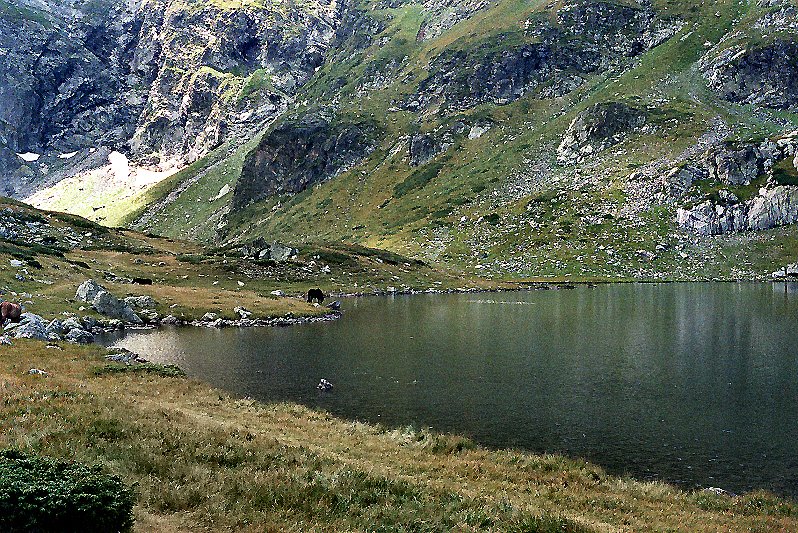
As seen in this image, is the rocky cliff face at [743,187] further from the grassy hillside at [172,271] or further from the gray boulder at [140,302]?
the gray boulder at [140,302]

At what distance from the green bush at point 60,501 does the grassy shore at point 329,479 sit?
101cm

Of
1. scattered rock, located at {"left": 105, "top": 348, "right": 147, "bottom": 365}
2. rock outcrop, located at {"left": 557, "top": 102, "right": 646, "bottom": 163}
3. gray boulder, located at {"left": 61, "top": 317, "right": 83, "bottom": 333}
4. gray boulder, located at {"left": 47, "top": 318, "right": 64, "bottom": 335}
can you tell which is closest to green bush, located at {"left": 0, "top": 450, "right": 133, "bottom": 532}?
scattered rock, located at {"left": 105, "top": 348, "right": 147, "bottom": 365}

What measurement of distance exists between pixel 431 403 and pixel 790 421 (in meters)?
20.7

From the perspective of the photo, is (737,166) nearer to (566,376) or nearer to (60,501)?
(566,376)

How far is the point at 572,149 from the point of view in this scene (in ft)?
655

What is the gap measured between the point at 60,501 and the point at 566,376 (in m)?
37.3

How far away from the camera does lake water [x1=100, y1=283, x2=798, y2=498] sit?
2784 centimetres

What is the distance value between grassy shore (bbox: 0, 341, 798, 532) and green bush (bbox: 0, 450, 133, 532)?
3.33ft

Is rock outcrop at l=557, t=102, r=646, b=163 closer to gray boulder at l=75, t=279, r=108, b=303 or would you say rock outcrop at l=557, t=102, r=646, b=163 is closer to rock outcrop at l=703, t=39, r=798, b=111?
rock outcrop at l=703, t=39, r=798, b=111

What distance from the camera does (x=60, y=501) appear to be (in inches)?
414

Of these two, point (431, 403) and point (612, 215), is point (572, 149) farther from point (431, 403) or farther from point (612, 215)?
point (431, 403)

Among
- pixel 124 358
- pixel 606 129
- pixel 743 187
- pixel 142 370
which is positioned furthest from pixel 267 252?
pixel 606 129

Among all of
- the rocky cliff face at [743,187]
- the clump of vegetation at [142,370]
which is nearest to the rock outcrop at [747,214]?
the rocky cliff face at [743,187]

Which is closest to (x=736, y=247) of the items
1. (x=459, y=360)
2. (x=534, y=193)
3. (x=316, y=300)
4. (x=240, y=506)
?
(x=534, y=193)
